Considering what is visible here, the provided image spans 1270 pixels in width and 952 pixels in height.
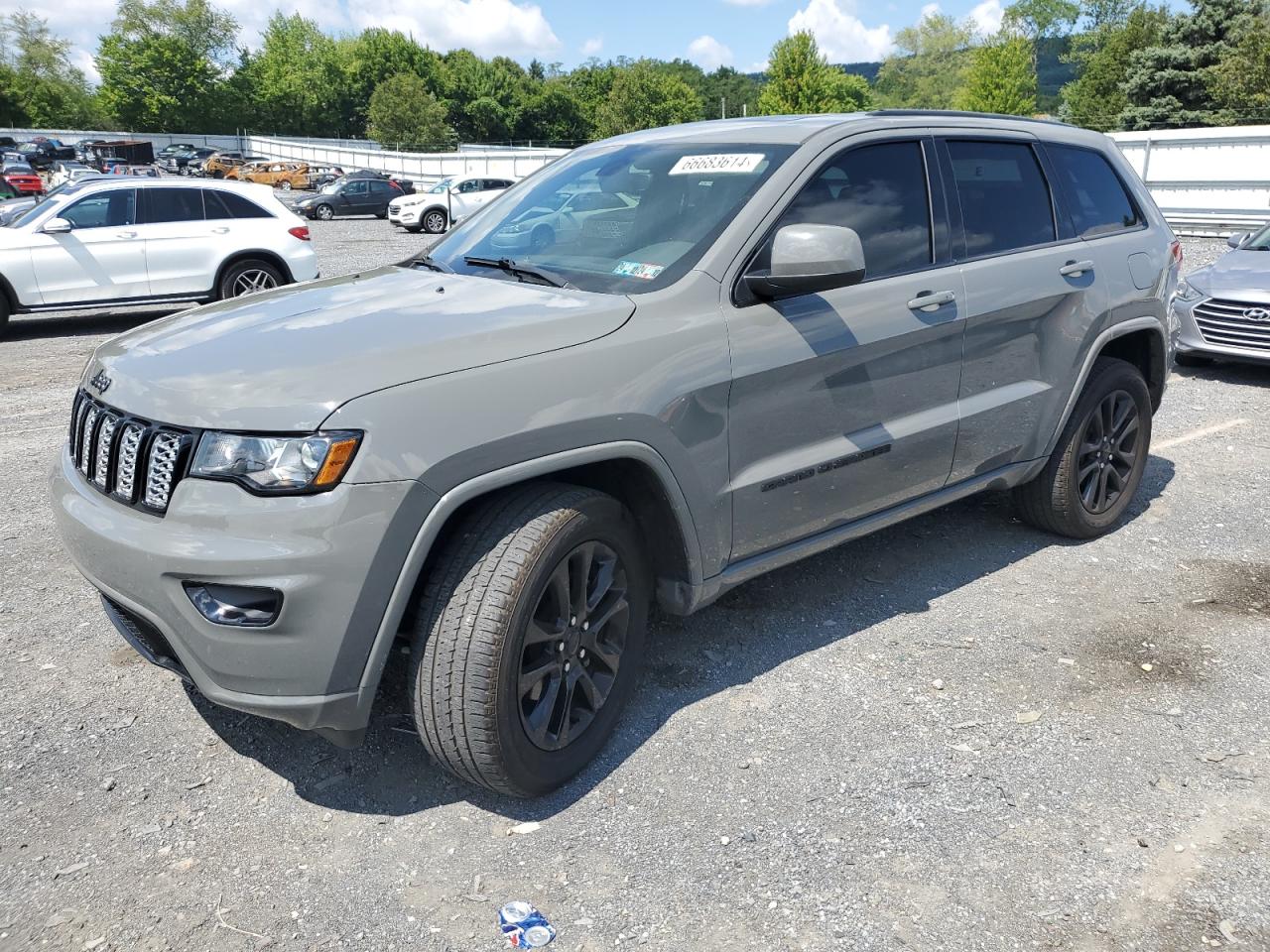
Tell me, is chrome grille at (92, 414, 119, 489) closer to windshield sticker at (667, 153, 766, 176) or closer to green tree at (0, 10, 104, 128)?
windshield sticker at (667, 153, 766, 176)

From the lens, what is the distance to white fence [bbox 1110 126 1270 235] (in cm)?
2050

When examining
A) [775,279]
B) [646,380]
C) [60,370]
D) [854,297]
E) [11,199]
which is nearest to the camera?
[646,380]

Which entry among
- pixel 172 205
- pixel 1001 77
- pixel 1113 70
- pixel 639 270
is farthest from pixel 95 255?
pixel 1001 77

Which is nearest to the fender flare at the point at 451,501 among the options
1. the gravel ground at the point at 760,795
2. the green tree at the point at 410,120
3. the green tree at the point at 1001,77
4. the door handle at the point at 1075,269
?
the gravel ground at the point at 760,795

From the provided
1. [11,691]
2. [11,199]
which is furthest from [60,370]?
[11,199]

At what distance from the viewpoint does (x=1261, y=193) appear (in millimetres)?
20422

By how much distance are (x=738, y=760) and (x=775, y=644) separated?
81 cm

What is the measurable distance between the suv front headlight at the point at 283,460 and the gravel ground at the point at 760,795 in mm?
1041

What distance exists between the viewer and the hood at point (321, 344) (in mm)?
2562

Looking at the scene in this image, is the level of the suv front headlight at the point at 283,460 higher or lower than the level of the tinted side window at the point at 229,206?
lower

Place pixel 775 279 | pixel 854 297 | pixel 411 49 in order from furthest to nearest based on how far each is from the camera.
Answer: pixel 411 49 → pixel 854 297 → pixel 775 279

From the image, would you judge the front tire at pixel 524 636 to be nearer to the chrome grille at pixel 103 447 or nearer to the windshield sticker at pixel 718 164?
the chrome grille at pixel 103 447

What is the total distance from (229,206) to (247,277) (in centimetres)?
82

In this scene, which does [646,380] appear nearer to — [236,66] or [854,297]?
[854,297]
